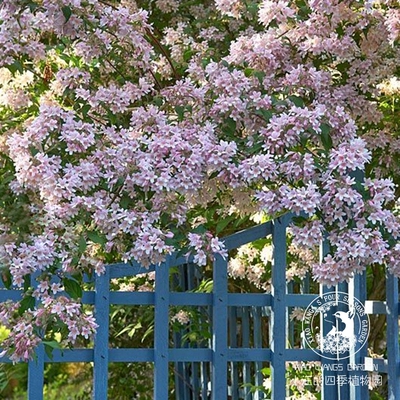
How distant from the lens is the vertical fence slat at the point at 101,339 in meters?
3.47

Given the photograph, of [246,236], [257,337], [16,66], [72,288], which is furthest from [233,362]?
[16,66]

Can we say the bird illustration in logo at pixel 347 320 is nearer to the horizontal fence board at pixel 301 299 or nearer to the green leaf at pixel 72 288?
the horizontal fence board at pixel 301 299

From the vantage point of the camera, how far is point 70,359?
136 inches

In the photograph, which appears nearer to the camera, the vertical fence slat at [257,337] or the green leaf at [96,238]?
the green leaf at [96,238]

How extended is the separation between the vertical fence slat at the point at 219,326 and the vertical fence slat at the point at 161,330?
0.62 ft

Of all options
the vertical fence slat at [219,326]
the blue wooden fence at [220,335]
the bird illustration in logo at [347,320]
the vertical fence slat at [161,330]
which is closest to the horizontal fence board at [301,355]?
the blue wooden fence at [220,335]

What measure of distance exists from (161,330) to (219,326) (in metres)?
0.22

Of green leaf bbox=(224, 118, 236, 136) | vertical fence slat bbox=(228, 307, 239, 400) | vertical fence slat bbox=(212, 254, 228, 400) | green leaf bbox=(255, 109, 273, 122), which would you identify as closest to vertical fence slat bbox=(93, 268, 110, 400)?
vertical fence slat bbox=(212, 254, 228, 400)

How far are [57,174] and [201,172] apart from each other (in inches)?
16.9

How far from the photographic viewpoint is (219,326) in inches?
142

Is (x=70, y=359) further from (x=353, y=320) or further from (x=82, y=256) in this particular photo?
(x=353, y=320)

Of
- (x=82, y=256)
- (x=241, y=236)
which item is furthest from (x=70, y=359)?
(x=241, y=236)

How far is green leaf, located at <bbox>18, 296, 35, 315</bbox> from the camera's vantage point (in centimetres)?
304

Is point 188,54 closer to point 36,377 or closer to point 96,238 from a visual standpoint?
point 96,238
